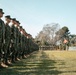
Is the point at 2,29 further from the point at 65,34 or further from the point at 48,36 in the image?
the point at 65,34

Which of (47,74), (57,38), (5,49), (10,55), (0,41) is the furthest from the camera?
(57,38)

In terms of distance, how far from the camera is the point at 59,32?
153375 millimetres

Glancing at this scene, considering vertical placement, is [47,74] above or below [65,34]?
below

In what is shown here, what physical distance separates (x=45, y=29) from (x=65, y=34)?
79.3ft

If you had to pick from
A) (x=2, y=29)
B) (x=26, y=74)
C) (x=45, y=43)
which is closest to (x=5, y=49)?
(x=2, y=29)

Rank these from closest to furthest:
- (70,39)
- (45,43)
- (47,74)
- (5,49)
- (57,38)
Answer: (47,74) → (5,49) → (45,43) → (57,38) → (70,39)

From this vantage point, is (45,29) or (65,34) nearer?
(45,29)

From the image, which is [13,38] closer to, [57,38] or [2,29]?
[2,29]

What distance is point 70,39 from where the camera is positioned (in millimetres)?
162875

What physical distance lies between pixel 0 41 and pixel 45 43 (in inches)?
4917

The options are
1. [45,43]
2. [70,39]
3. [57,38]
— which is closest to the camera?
[45,43]

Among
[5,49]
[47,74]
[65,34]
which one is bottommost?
[47,74]

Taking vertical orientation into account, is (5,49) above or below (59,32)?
below

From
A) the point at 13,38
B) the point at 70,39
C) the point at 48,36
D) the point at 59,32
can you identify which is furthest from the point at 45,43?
the point at 13,38
